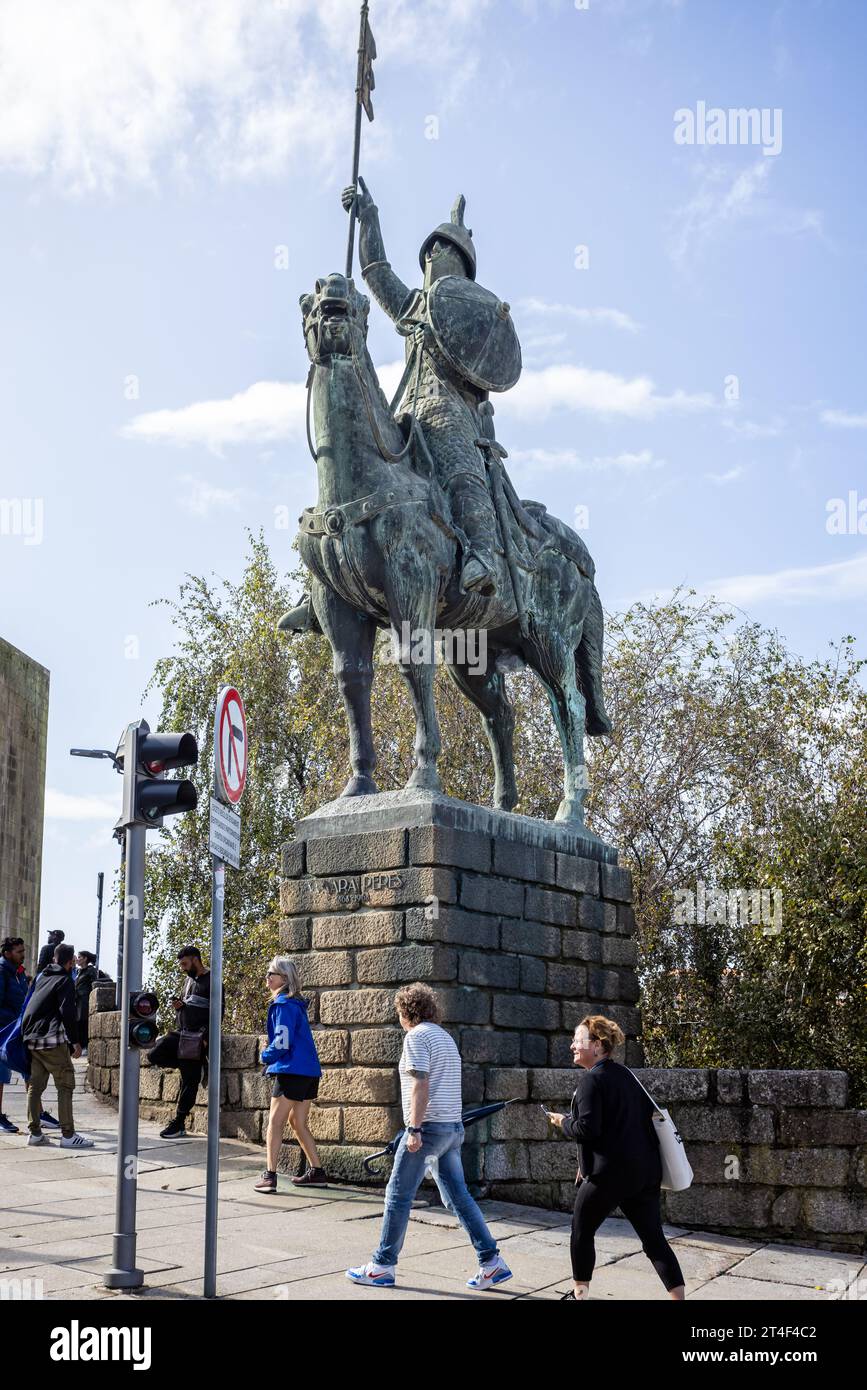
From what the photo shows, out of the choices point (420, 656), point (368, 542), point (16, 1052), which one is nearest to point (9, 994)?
point (16, 1052)

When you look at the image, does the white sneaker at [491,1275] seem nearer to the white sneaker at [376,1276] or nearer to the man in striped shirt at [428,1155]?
the man in striped shirt at [428,1155]

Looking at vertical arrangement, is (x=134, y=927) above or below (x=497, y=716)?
below

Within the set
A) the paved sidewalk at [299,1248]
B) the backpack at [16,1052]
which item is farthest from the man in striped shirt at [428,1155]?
the backpack at [16,1052]

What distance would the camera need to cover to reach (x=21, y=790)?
2988 centimetres

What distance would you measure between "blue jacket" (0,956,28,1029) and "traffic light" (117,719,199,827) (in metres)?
5.36

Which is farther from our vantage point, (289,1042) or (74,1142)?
(74,1142)

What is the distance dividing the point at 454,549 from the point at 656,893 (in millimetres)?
12635

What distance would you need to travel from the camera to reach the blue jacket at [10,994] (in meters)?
11.5

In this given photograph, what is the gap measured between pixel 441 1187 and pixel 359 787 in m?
3.99

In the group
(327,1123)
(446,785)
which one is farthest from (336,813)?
(446,785)

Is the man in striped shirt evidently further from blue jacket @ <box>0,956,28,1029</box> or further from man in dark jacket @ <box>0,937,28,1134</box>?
blue jacket @ <box>0,956,28,1029</box>

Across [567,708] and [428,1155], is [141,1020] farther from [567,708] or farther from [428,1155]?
[567,708]
